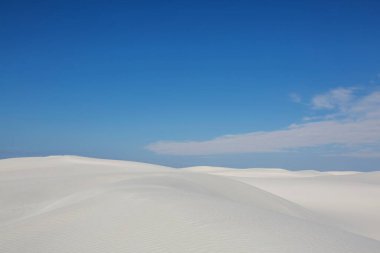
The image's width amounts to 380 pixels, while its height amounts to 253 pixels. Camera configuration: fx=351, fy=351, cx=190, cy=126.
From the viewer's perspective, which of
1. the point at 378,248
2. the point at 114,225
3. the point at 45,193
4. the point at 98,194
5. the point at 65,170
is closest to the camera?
the point at 378,248

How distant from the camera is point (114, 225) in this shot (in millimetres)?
7133

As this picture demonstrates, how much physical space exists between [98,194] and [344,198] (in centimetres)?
1543

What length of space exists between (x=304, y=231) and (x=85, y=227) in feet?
14.6

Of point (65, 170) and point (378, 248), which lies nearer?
point (378, 248)

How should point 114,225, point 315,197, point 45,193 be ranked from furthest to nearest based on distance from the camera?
point 315,197, point 45,193, point 114,225

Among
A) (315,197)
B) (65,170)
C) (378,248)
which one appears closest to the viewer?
(378,248)

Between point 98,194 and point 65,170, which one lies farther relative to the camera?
point 65,170

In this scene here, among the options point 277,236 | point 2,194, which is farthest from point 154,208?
point 2,194

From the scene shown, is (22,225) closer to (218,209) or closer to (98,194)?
(98,194)

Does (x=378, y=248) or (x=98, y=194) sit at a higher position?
(x=98, y=194)

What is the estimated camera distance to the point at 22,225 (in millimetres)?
7945

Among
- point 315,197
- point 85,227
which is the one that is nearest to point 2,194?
point 85,227

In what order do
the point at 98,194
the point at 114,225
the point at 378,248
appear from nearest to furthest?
the point at 378,248 → the point at 114,225 → the point at 98,194

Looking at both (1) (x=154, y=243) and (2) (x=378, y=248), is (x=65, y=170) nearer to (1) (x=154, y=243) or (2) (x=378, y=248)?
(1) (x=154, y=243)
